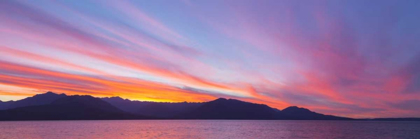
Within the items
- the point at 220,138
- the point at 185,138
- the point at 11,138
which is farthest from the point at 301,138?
the point at 11,138

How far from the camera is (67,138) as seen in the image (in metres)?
104

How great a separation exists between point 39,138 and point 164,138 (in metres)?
40.2

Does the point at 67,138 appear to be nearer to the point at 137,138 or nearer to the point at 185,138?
the point at 137,138

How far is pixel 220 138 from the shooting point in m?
111

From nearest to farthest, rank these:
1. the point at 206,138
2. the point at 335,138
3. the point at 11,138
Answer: the point at 11,138 → the point at 206,138 → the point at 335,138

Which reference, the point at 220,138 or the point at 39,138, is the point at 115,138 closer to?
the point at 39,138

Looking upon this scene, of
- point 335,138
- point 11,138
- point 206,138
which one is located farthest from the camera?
point 335,138

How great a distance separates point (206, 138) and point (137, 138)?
22.7 m

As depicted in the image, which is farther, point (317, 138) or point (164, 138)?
point (317, 138)

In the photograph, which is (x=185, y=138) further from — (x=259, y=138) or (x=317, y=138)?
(x=317, y=138)

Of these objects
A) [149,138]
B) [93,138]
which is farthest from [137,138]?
[93,138]

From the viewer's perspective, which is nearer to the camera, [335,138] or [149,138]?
[149,138]

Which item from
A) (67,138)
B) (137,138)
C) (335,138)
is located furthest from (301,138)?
(67,138)

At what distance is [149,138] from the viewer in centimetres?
10288
